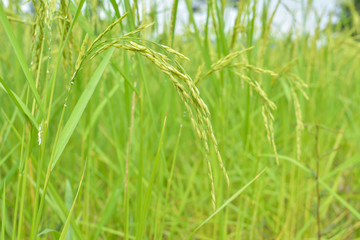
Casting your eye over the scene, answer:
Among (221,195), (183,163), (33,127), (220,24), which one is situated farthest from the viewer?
(183,163)

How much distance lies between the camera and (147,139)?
118 centimetres

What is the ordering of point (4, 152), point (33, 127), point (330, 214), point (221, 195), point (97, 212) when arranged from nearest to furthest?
point (33, 127) < point (221, 195) < point (4, 152) < point (97, 212) < point (330, 214)

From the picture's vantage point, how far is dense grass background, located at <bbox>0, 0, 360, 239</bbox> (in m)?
0.67

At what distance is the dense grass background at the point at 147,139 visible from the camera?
67cm

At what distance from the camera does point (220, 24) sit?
0.91 m

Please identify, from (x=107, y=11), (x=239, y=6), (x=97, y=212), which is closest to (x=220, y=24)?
(x=239, y=6)

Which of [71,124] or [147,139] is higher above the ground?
[71,124]

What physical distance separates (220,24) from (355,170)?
3.94ft

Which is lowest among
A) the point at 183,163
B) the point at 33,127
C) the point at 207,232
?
the point at 207,232

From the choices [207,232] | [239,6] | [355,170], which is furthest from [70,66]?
[355,170]

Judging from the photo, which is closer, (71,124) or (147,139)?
(71,124)

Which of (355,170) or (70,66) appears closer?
(70,66)

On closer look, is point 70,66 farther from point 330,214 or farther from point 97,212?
point 330,214

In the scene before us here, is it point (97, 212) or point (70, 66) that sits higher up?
point (70, 66)
